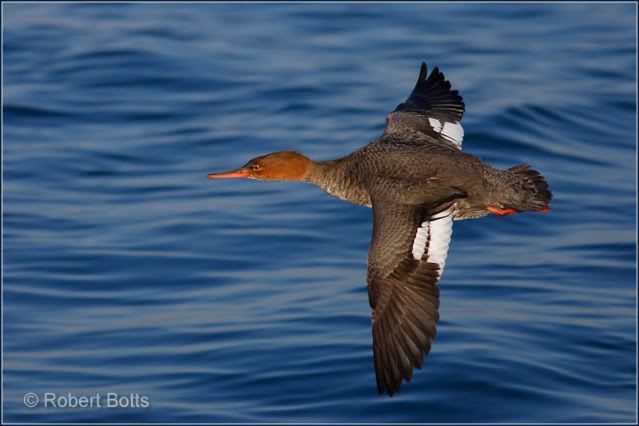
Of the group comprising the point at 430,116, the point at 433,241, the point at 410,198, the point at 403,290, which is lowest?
→ the point at 403,290

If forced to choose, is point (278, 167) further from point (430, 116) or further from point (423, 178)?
point (430, 116)

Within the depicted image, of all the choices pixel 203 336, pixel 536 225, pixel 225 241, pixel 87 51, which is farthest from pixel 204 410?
pixel 87 51

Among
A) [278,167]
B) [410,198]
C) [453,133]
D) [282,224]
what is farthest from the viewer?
[282,224]

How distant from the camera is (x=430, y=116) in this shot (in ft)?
28.6

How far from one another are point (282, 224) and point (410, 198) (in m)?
4.71

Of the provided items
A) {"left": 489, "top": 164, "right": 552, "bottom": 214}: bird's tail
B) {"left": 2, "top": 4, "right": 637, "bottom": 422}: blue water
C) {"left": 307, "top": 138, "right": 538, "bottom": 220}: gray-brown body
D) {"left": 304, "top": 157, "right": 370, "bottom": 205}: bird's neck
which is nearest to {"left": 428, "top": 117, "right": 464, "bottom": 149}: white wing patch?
{"left": 307, "top": 138, "right": 538, "bottom": 220}: gray-brown body

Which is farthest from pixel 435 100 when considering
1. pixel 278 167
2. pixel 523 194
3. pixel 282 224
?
pixel 282 224

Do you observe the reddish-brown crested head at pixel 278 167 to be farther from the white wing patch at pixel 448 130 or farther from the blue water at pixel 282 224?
the blue water at pixel 282 224

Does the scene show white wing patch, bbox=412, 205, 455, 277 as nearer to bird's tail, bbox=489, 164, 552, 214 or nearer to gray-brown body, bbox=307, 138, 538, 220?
gray-brown body, bbox=307, 138, 538, 220

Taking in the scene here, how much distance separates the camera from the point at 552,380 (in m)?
9.64

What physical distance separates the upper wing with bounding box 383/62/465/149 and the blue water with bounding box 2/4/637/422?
2049 mm

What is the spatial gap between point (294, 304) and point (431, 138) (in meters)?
2.66

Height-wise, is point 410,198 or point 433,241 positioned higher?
point 410,198

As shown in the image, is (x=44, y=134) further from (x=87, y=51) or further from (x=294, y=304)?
(x=294, y=304)
